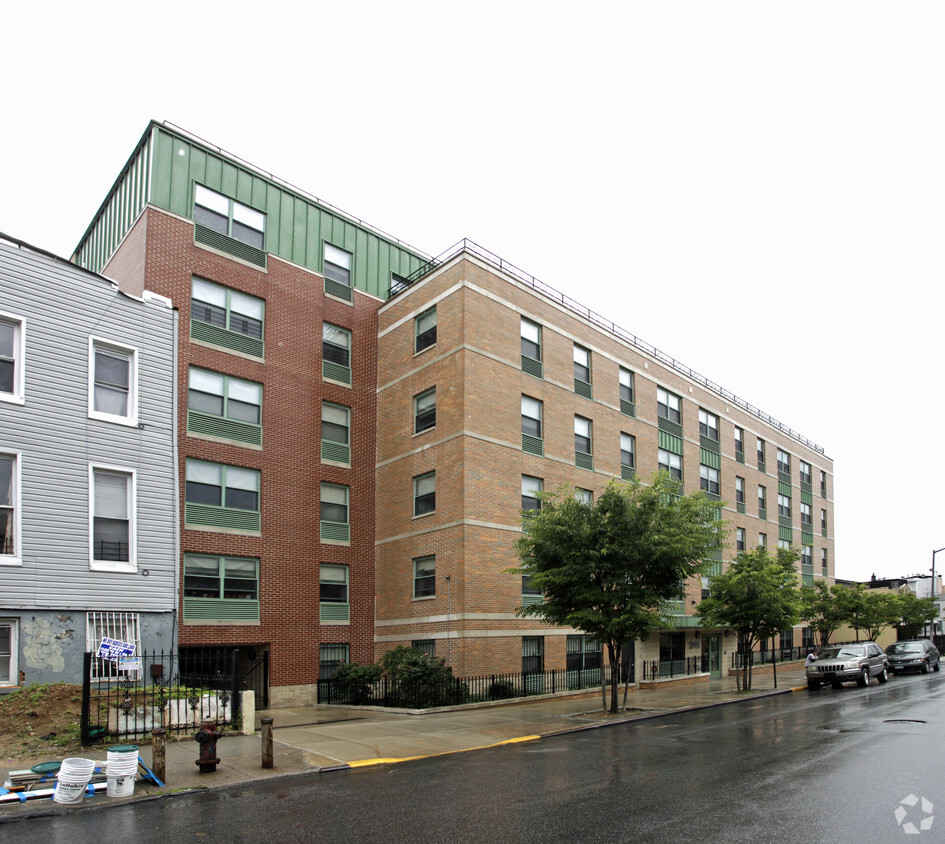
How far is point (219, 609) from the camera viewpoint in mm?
24188

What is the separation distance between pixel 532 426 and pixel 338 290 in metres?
8.74

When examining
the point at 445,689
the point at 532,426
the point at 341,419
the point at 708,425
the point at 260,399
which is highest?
the point at 708,425

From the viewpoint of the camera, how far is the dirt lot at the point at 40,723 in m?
13.2

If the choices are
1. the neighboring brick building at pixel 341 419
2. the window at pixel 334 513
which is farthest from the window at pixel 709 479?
the window at pixel 334 513

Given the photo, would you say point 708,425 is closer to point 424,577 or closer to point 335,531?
point 424,577

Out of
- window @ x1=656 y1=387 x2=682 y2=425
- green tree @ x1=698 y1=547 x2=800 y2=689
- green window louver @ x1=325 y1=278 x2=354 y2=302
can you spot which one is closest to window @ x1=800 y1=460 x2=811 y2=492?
window @ x1=656 y1=387 x2=682 y2=425

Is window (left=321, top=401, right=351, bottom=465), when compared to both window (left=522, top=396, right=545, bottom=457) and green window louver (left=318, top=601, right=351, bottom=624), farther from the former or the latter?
window (left=522, top=396, right=545, bottom=457)

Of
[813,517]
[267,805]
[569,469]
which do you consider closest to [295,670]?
[569,469]

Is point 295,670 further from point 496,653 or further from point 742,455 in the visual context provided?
point 742,455

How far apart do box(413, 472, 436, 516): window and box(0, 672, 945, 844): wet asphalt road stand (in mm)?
12130

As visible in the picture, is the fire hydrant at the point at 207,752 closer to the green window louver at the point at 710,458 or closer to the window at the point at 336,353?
the window at the point at 336,353

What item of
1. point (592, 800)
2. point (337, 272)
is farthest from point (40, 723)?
point (337, 272)

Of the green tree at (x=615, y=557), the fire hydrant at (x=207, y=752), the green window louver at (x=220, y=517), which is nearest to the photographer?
the fire hydrant at (x=207, y=752)

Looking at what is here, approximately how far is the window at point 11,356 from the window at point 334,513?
11.4 meters
